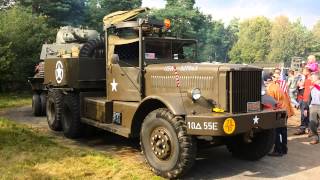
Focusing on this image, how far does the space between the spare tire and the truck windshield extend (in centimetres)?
179

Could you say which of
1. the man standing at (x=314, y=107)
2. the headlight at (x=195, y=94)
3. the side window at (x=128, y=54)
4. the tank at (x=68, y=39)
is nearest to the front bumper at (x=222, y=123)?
the headlight at (x=195, y=94)

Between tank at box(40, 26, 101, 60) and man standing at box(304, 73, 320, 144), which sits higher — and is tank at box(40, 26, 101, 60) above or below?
above

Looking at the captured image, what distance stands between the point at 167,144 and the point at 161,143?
5.9 inches

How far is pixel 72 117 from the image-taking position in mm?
9836

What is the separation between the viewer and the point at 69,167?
7.10 meters

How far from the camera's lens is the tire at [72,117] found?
9.78m

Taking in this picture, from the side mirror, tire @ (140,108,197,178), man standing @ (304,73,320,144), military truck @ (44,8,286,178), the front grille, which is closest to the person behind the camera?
tire @ (140,108,197,178)

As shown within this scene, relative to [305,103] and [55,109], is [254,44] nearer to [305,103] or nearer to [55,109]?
Answer: [305,103]

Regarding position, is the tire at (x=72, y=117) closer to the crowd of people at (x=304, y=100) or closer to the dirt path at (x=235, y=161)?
the dirt path at (x=235, y=161)

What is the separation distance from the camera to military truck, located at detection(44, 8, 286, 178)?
6635mm

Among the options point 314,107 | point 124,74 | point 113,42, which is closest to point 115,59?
point 124,74

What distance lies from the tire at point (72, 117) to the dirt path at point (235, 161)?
0.18m

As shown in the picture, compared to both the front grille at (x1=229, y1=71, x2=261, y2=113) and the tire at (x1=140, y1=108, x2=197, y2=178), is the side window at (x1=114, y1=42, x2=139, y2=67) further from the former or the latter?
the front grille at (x1=229, y1=71, x2=261, y2=113)

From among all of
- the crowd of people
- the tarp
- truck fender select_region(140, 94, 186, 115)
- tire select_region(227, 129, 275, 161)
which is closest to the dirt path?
tire select_region(227, 129, 275, 161)
